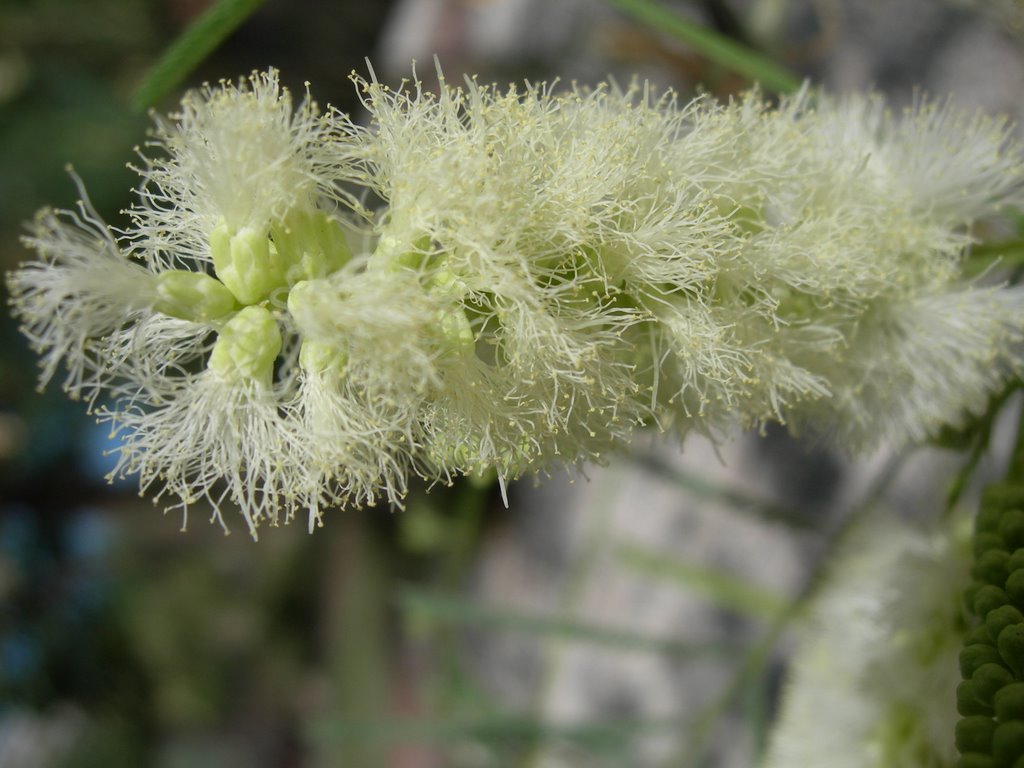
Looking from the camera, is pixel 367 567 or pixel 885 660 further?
pixel 367 567

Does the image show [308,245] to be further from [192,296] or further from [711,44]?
[711,44]

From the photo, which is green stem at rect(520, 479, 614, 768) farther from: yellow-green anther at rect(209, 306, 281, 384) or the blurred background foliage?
yellow-green anther at rect(209, 306, 281, 384)

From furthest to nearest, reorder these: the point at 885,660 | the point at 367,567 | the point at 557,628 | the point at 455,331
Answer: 1. the point at 367,567
2. the point at 557,628
3. the point at 885,660
4. the point at 455,331

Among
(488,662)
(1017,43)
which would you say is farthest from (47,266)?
(488,662)

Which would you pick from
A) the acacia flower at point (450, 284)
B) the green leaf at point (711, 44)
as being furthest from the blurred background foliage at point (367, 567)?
the acacia flower at point (450, 284)

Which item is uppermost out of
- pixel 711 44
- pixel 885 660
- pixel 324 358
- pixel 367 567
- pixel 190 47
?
pixel 711 44

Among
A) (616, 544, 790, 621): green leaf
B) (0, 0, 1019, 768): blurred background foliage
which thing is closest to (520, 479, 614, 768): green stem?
(0, 0, 1019, 768): blurred background foliage

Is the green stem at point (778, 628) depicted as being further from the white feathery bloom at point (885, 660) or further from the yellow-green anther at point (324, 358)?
the yellow-green anther at point (324, 358)

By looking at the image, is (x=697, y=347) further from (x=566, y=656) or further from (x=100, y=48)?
(x=100, y=48)

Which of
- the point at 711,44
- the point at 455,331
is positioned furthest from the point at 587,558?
the point at 455,331
